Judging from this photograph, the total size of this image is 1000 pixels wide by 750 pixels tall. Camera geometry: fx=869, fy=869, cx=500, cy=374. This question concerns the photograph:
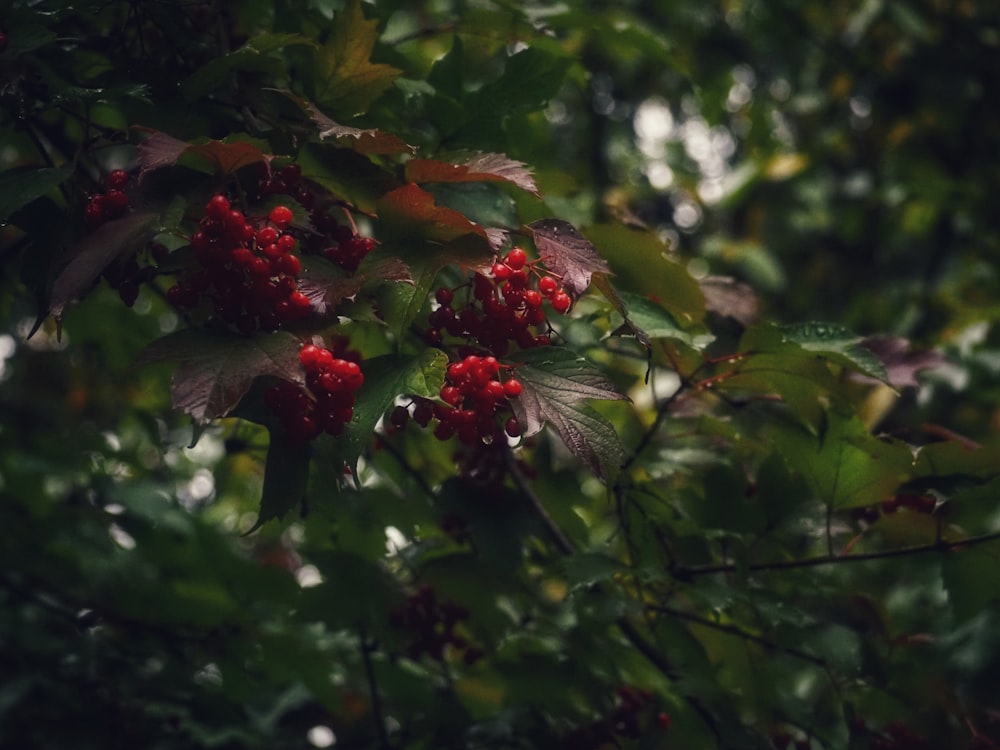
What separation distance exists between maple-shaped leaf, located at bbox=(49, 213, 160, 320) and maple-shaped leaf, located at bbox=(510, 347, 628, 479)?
46cm

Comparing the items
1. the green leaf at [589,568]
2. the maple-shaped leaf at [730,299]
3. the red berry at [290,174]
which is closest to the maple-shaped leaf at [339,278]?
the red berry at [290,174]

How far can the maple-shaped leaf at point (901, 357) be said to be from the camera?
1514 mm

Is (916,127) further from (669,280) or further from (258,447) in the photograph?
(258,447)

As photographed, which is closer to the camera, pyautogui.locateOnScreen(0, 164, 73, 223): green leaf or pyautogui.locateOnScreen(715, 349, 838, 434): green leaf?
pyautogui.locateOnScreen(0, 164, 73, 223): green leaf

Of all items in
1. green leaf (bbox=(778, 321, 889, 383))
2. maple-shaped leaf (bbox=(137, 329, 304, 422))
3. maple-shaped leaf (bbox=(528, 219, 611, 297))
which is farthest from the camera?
green leaf (bbox=(778, 321, 889, 383))

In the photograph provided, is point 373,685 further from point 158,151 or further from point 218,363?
point 158,151

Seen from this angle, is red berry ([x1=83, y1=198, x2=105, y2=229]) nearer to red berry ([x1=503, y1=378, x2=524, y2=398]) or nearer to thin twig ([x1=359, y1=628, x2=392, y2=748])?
red berry ([x1=503, y1=378, x2=524, y2=398])

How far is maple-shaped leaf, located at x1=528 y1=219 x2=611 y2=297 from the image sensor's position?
3.30ft

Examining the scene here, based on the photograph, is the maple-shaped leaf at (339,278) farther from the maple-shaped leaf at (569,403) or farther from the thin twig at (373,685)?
the thin twig at (373,685)

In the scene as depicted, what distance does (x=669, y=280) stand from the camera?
133 centimetres

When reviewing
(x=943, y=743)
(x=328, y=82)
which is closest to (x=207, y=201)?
(x=328, y=82)

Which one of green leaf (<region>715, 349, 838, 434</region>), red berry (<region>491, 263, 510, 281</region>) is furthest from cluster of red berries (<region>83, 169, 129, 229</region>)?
green leaf (<region>715, 349, 838, 434</region>)

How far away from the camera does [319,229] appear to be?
113 centimetres

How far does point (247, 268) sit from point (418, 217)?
206mm
